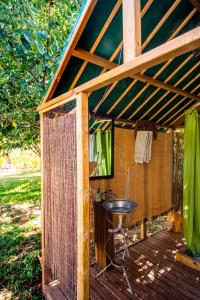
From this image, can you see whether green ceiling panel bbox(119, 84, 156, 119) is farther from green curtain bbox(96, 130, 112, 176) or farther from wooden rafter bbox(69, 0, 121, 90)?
wooden rafter bbox(69, 0, 121, 90)

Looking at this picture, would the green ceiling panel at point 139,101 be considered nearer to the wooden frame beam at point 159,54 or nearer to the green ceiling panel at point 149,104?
the green ceiling panel at point 149,104

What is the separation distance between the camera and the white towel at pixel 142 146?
3.84 m

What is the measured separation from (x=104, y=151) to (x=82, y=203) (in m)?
1.86

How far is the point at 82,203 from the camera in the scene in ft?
5.79

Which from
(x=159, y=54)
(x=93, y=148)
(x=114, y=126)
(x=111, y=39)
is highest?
(x=111, y=39)

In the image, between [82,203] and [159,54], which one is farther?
[82,203]

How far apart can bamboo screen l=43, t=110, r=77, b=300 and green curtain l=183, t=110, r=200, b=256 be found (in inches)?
85.5

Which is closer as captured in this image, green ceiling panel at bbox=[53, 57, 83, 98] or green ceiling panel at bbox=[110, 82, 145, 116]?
green ceiling panel at bbox=[53, 57, 83, 98]

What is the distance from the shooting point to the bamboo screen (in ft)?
6.39

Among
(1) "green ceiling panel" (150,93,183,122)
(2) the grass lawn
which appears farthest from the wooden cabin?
(2) the grass lawn

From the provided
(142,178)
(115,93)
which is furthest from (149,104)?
(142,178)

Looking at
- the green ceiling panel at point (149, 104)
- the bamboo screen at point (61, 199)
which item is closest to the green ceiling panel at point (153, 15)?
the bamboo screen at point (61, 199)

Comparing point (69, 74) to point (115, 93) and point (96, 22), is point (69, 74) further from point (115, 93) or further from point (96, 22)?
point (115, 93)

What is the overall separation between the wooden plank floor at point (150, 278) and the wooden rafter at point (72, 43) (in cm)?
267
